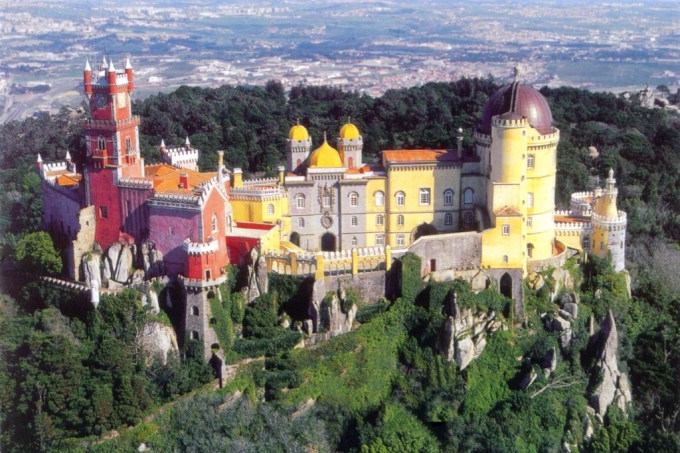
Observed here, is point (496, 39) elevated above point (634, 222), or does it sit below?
above

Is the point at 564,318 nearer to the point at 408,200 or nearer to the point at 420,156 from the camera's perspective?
the point at 408,200

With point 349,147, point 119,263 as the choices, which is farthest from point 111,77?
point 349,147

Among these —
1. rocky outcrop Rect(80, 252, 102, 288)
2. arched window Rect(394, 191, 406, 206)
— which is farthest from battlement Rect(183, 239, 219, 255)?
arched window Rect(394, 191, 406, 206)

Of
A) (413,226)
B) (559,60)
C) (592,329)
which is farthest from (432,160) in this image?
(559,60)

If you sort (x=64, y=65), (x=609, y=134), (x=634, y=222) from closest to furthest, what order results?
(x=634, y=222) < (x=609, y=134) < (x=64, y=65)

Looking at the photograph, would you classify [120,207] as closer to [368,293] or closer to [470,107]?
[368,293]

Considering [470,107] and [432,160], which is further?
[470,107]

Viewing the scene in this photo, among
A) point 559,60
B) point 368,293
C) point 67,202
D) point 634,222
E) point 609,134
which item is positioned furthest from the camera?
point 559,60

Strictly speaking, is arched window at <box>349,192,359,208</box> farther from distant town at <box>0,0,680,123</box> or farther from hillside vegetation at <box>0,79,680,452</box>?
distant town at <box>0,0,680,123</box>
